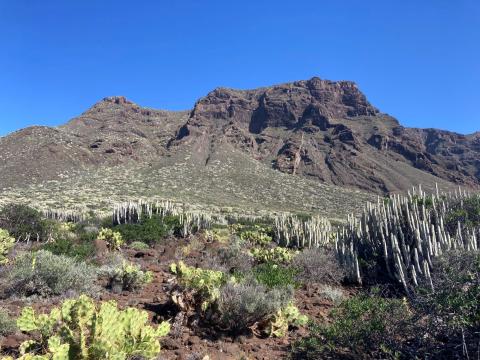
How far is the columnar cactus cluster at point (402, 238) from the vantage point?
988 centimetres

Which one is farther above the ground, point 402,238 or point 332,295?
point 402,238

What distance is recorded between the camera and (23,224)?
54.8ft

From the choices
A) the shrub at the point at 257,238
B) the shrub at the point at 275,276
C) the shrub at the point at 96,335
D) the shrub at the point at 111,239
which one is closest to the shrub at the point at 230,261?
the shrub at the point at 275,276

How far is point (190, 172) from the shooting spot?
66750 mm

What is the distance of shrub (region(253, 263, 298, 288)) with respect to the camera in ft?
28.7

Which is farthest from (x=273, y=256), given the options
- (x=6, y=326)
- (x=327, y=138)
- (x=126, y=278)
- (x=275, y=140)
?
(x=275, y=140)

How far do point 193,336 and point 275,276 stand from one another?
3447 mm

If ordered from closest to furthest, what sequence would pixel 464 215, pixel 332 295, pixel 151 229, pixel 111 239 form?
pixel 332 295
pixel 464 215
pixel 111 239
pixel 151 229

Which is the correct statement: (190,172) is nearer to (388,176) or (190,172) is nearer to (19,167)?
(19,167)

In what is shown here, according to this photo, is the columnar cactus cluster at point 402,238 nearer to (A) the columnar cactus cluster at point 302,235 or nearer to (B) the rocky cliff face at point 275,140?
(A) the columnar cactus cluster at point 302,235

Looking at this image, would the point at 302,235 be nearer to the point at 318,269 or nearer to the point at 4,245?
the point at 318,269

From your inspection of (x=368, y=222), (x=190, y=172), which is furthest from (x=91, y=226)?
(x=190, y=172)

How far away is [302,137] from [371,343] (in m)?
101

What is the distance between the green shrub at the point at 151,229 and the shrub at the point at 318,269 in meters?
7.91
